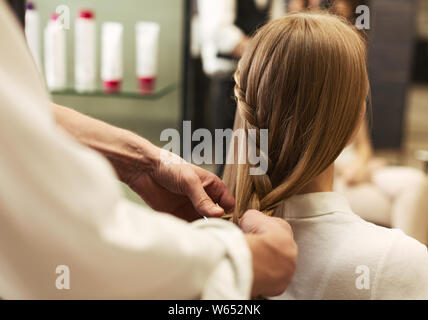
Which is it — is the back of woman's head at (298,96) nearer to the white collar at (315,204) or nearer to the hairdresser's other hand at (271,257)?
the white collar at (315,204)

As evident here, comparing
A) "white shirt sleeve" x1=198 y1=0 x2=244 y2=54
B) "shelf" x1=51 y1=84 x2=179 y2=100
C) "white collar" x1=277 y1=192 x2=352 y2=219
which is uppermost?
"white shirt sleeve" x1=198 y1=0 x2=244 y2=54

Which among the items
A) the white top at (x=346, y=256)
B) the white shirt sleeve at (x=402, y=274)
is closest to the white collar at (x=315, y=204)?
the white top at (x=346, y=256)

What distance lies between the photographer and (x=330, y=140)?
2.70 feet

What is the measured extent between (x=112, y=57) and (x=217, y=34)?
2.20ft

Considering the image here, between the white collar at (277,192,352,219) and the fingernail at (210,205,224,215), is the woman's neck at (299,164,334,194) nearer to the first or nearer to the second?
the white collar at (277,192,352,219)

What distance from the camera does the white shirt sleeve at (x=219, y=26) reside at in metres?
2.07

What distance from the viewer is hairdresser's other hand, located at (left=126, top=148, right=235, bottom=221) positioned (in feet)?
2.82

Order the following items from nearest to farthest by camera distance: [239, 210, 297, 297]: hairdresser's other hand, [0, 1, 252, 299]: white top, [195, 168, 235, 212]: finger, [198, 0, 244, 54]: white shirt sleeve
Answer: [0, 1, 252, 299]: white top
[239, 210, 297, 297]: hairdresser's other hand
[195, 168, 235, 212]: finger
[198, 0, 244, 54]: white shirt sleeve

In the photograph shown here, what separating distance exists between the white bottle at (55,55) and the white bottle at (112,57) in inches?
4.0

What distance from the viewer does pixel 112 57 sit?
1505mm

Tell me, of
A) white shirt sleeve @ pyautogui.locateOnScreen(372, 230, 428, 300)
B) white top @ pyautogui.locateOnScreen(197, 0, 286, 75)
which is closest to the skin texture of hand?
white shirt sleeve @ pyautogui.locateOnScreen(372, 230, 428, 300)

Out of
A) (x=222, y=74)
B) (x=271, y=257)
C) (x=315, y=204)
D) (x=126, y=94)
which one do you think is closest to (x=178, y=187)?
(x=315, y=204)

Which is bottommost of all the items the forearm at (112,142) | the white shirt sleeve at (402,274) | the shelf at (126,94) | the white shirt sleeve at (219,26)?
the white shirt sleeve at (402,274)
